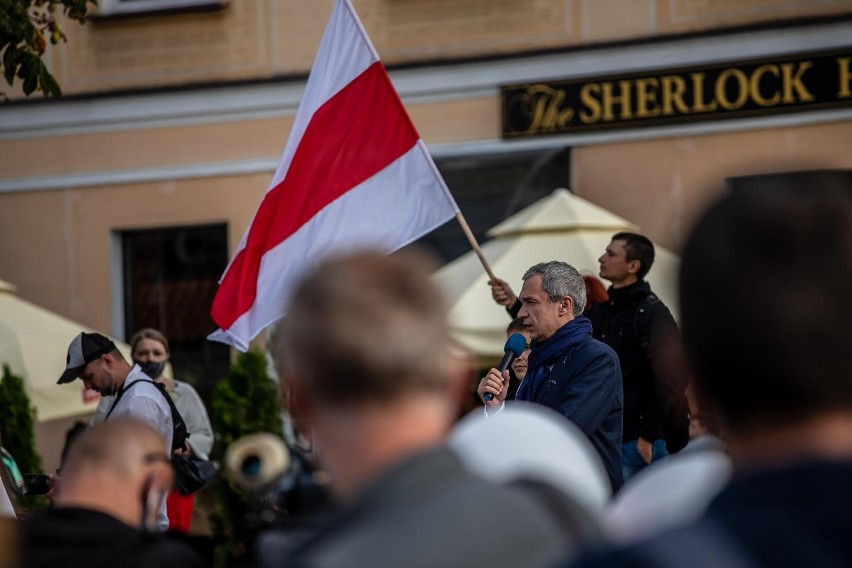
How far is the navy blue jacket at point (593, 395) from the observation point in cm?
609

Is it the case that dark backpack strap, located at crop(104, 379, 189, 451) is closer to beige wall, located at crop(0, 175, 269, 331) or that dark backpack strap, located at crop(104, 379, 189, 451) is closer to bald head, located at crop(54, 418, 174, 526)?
bald head, located at crop(54, 418, 174, 526)

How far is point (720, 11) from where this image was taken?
A: 1312 cm

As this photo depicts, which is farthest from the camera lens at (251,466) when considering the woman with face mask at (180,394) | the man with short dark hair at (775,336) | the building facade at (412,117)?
the building facade at (412,117)

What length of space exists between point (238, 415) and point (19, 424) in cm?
189

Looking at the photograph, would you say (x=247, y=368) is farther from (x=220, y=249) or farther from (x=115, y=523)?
(x=115, y=523)

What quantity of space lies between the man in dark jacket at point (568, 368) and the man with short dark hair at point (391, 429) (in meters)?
3.91

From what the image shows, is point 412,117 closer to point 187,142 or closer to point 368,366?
point 187,142

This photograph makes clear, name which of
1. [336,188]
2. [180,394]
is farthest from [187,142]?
[336,188]

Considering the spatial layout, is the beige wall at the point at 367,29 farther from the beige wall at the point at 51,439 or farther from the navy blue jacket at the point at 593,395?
the navy blue jacket at the point at 593,395

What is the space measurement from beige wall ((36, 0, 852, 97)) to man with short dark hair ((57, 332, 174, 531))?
679cm

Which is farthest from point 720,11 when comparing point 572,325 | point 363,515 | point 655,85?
point 363,515

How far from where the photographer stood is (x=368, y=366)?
A: 2.11 m

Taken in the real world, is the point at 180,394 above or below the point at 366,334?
below

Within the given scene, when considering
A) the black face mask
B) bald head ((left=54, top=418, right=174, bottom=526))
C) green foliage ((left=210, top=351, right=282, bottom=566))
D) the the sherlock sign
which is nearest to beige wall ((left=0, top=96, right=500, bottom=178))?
the the sherlock sign
